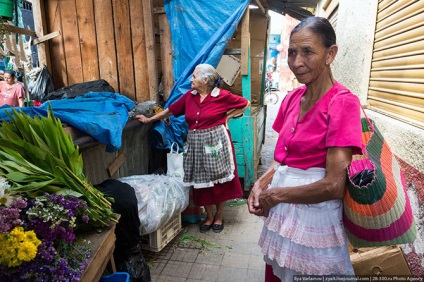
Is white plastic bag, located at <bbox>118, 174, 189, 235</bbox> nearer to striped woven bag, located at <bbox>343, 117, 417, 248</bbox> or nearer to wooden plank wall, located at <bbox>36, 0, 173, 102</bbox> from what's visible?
wooden plank wall, located at <bbox>36, 0, 173, 102</bbox>

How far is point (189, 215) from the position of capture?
145 inches

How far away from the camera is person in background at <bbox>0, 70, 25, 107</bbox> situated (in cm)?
627

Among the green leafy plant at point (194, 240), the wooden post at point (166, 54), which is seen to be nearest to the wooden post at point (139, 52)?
the wooden post at point (166, 54)

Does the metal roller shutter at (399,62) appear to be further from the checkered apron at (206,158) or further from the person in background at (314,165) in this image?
the checkered apron at (206,158)

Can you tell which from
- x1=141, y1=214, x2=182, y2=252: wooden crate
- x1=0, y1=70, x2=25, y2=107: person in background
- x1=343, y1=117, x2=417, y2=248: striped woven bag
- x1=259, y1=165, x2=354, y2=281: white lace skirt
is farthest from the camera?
x1=0, y1=70, x2=25, y2=107: person in background

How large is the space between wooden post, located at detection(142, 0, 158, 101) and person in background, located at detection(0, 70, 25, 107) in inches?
167

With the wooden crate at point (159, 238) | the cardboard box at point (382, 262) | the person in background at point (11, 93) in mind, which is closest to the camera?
the cardboard box at point (382, 262)

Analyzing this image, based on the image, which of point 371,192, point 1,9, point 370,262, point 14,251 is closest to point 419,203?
point 370,262

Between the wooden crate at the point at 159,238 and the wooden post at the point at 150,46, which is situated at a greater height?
the wooden post at the point at 150,46

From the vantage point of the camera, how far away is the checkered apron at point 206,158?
3.20 metres

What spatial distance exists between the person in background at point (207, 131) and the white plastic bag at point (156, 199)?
25cm

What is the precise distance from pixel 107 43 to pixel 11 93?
4146 mm

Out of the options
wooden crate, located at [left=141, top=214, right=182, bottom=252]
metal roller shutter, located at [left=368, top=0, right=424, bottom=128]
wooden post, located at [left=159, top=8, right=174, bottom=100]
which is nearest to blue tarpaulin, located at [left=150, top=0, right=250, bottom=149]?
wooden post, located at [left=159, top=8, right=174, bottom=100]

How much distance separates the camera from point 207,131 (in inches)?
126
